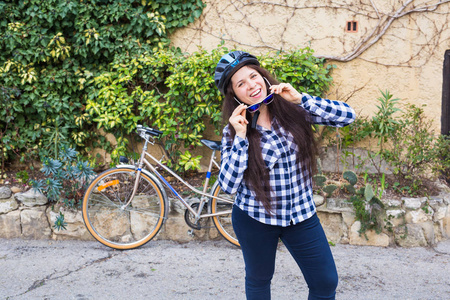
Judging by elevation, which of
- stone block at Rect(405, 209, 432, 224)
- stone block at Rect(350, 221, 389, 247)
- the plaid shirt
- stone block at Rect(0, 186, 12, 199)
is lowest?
stone block at Rect(350, 221, 389, 247)

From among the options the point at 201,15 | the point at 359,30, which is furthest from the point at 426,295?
the point at 201,15

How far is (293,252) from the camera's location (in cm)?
228

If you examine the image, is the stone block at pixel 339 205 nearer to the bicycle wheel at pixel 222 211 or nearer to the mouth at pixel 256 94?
the bicycle wheel at pixel 222 211

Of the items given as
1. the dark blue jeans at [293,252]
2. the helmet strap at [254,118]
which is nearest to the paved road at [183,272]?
the dark blue jeans at [293,252]

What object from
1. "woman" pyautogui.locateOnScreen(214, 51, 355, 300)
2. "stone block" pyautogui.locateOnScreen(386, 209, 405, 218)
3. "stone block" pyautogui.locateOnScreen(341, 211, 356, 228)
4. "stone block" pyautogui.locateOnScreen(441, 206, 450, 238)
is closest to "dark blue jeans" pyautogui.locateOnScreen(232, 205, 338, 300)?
"woman" pyautogui.locateOnScreen(214, 51, 355, 300)

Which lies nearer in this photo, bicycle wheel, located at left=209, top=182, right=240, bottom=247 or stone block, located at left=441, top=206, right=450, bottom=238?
bicycle wheel, located at left=209, top=182, right=240, bottom=247

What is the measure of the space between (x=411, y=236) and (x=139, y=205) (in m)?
2.65

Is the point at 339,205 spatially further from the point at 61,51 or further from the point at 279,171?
the point at 61,51

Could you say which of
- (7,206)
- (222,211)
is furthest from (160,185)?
(7,206)

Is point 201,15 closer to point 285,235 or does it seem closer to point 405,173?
point 405,173

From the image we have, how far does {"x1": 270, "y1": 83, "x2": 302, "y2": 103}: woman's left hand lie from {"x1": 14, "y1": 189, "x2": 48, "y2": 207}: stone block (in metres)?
3.19

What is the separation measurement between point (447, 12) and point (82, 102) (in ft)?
13.8

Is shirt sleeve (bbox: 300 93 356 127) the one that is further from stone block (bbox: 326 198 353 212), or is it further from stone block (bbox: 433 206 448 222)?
stone block (bbox: 433 206 448 222)

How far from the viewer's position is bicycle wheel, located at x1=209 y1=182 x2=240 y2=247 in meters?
4.14
